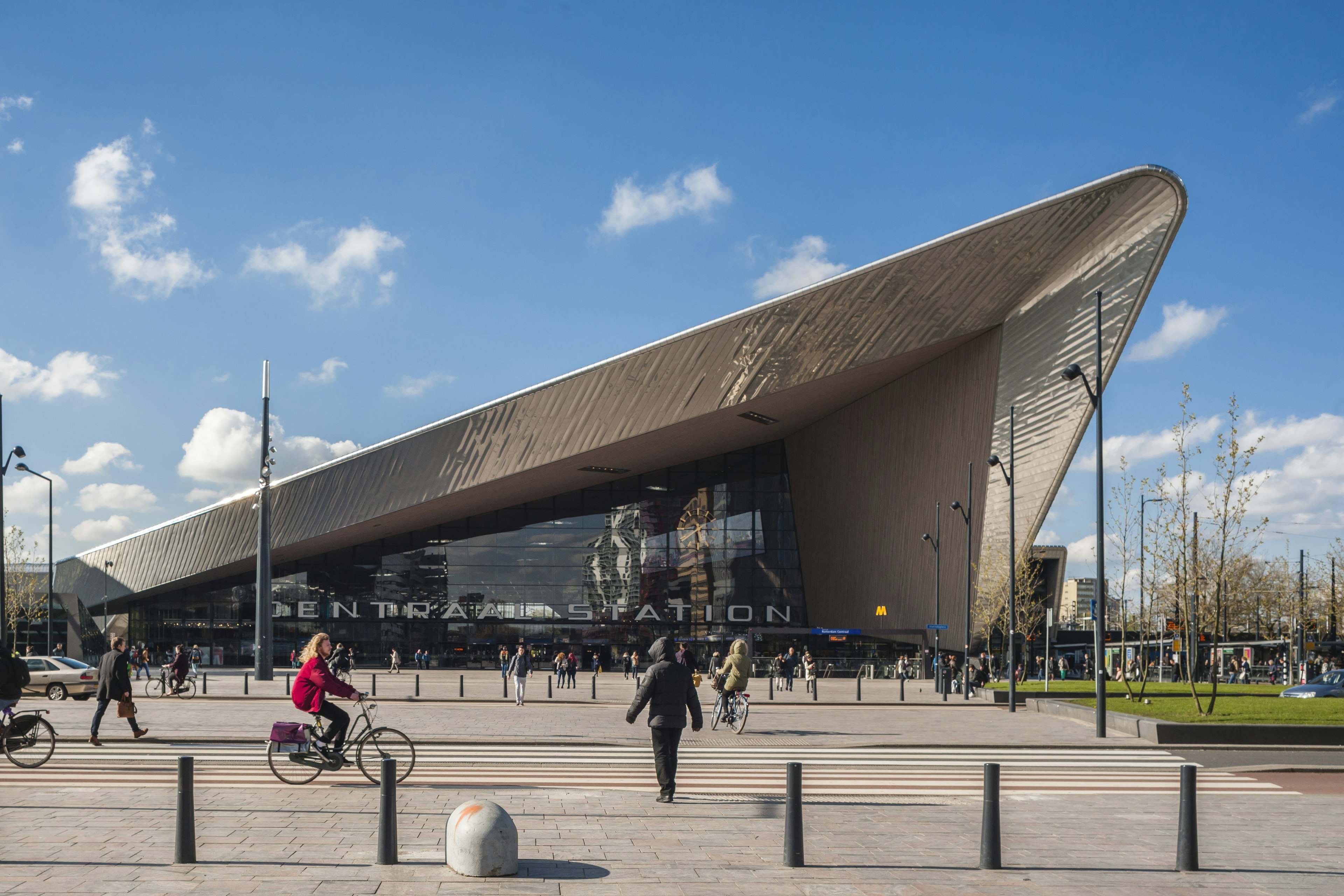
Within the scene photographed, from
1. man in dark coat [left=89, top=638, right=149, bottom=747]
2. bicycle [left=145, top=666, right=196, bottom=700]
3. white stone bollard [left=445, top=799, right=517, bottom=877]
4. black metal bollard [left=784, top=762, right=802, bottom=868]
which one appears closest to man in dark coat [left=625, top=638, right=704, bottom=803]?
black metal bollard [left=784, top=762, right=802, bottom=868]

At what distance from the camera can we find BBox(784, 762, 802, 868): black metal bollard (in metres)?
7.19

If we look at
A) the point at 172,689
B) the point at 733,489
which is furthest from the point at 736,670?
the point at 733,489

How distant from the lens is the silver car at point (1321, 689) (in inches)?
1255

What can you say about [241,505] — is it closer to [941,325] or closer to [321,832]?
[941,325]

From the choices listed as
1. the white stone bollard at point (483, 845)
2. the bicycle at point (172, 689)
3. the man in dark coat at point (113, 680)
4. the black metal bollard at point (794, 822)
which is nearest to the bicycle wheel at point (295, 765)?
the white stone bollard at point (483, 845)

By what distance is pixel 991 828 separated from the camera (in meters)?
7.25

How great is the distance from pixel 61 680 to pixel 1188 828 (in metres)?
27.5

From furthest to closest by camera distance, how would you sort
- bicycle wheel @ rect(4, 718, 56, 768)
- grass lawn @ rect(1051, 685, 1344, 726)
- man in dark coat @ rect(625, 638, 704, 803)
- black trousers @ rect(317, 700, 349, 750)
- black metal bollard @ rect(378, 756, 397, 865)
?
1. grass lawn @ rect(1051, 685, 1344, 726)
2. bicycle wheel @ rect(4, 718, 56, 768)
3. black trousers @ rect(317, 700, 349, 750)
4. man in dark coat @ rect(625, 638, 704, 803)
5. black metal bollard @ rect(378, 756, 397, 865)

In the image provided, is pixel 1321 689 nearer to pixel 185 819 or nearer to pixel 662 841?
pixel 662 841

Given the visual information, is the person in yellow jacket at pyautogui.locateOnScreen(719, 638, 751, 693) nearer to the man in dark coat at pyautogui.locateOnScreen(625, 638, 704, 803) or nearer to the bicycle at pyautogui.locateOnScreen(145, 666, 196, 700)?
the man in dark coat at pyautogui.locateOnScreen(625, 638, 704, 803)

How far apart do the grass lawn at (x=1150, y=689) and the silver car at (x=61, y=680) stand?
2450 centimetres

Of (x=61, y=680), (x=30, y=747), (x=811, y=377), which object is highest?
(x=811, y=377)

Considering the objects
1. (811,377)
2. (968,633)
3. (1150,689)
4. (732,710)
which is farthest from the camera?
(811,377)

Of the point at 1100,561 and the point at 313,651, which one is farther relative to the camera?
the point at 1100,561
